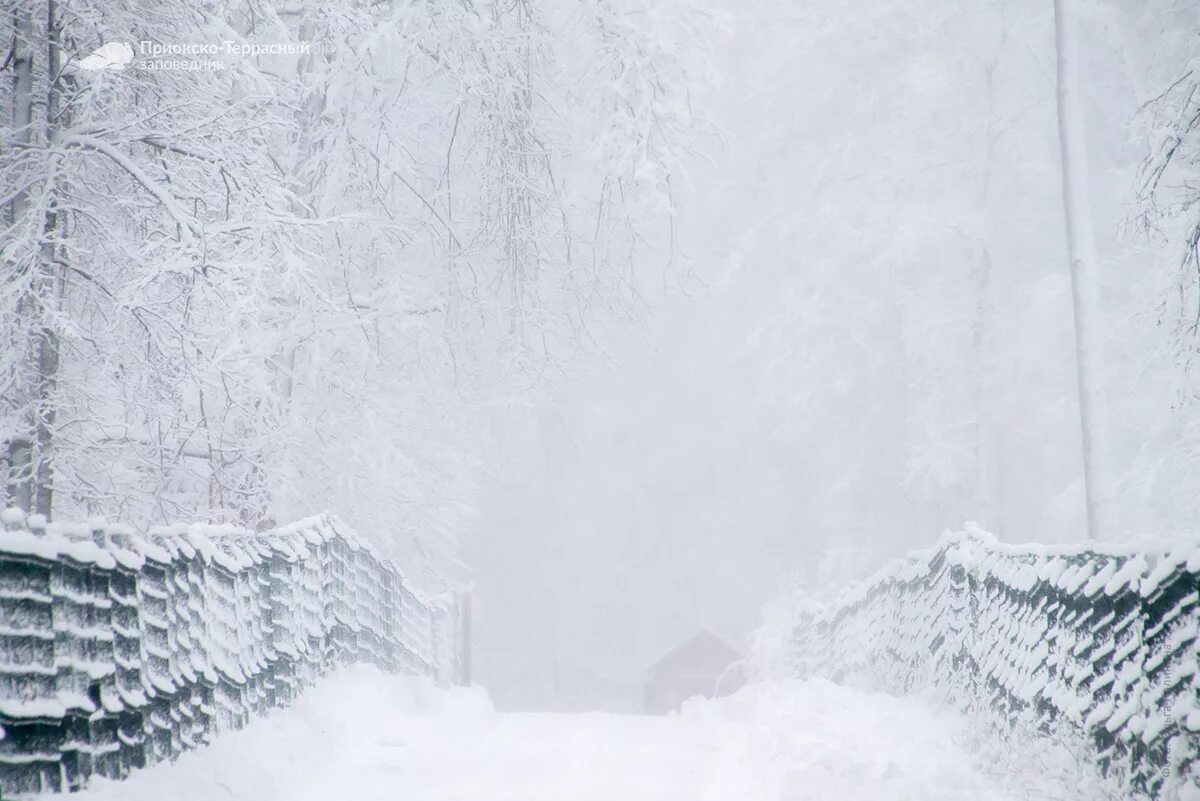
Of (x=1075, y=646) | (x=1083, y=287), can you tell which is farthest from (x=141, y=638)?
(x=1083, y=287)

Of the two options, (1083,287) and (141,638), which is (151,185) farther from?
(1083,287)

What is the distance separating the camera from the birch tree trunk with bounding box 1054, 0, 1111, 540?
12.8m

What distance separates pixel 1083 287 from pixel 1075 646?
9.27m

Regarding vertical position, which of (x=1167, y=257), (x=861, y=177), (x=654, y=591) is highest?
Answer: (x=861, y=177)

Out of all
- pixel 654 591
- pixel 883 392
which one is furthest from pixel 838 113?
pixel 654 591

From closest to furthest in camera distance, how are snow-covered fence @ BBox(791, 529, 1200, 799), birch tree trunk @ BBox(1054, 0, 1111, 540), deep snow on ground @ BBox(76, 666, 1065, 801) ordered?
snow-covered fence @ BBox(791, 529, 1200, 799)
deep snow on ground @ BBox(76, 666, 1065, 801)
birch tree trunk @ BBox(1054, 0, 1111, 540)

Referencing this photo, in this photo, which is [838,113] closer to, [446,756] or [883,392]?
[883,392]

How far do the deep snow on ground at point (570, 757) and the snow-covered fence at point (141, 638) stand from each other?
177mm

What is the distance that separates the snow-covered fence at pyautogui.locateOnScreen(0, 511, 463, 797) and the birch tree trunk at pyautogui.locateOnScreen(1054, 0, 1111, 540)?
367 inches

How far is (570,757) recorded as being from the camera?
7.24 m

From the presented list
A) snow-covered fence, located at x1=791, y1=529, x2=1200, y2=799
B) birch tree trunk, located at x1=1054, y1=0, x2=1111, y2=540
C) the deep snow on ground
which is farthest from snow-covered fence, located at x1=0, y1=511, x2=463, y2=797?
birch tree trunk, located at x1=1054, y1=0, x2=1111, y2=540

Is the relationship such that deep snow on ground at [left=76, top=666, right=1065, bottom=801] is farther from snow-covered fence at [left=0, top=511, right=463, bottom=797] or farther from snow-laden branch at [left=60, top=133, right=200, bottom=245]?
snow-laden branch at [left=60, top=133, right=200, bottom=245]

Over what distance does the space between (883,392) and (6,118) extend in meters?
22.7

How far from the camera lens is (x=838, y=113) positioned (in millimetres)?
27359
